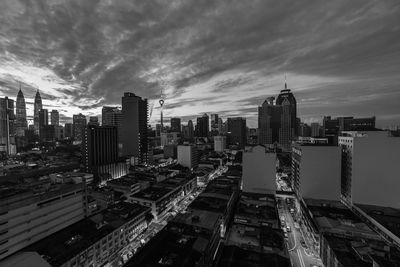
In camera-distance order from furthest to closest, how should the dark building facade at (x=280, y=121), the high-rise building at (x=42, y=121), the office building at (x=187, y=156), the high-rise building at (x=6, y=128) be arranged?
1. the high-rise building at (x=42, y=121)
2. the dark building facade at (x=280, y=121)
3. the high-rise building at (x=6, y=128)
4. the office building at (x=187, y=156)

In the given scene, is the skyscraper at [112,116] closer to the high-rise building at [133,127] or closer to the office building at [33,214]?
the high-rise building at [133,127]

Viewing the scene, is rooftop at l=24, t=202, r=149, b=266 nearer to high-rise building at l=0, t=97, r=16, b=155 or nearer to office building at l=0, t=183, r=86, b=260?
office building at l=0, t=183, r=86, b=260

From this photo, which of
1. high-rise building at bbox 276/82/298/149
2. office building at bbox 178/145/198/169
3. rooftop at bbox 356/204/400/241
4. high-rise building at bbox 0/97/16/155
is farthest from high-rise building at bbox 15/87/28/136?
high-rise building at bbox 276/82/298/149

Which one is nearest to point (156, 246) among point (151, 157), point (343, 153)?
point (343, 153)

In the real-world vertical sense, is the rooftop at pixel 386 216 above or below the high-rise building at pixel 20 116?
below

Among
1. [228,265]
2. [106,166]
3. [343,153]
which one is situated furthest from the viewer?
[106,166]

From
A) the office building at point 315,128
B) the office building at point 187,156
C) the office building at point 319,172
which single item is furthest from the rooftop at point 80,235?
the office building at point 315,128

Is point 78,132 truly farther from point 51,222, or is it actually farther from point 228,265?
→ point 228,265
